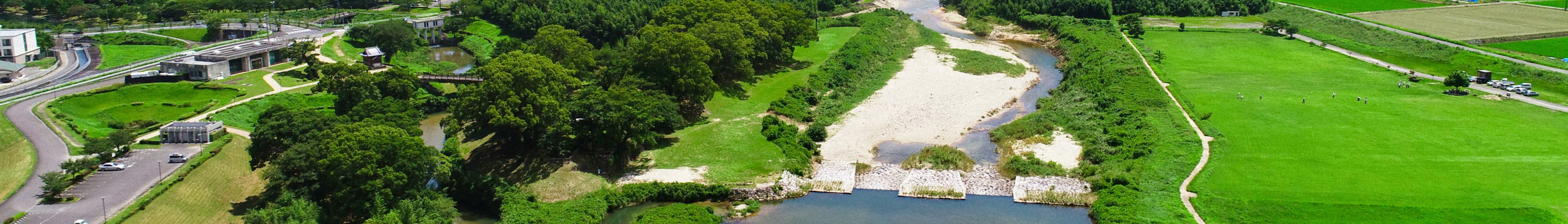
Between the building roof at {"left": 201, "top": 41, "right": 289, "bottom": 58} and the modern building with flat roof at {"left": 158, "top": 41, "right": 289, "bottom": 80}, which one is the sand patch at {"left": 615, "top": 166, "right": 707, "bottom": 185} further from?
the building roof at {"left": 201, "top": 41, "right": 289, "bottom": 58}

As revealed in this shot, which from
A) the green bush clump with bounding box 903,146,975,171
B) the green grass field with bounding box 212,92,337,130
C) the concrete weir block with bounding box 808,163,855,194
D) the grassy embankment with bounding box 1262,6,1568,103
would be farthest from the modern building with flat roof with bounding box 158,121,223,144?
the grassy embankment with bounding box 1262,6,1568,103

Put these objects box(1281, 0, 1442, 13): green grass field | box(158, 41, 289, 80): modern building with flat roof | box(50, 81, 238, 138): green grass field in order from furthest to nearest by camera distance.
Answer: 1. box(1281, 0, 1442, 13): green grass field
2. box(158, 41, 289, 80): modern building with flat roof
3. box(50, 81, 238, 138): green grass field

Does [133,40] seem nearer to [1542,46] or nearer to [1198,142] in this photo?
[1198,142]

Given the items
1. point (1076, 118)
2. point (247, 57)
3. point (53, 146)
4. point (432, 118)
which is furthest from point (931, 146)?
point (247, 57)

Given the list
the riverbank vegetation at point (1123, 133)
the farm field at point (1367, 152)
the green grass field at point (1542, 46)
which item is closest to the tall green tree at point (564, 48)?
the riverbank vegetation at point (1123, 133)

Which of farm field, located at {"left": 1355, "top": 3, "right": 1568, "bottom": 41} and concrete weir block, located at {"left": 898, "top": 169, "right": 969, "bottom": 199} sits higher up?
farm field, located at {"left": 1355, "top": 3, "right": 1568, "bottom": 41}

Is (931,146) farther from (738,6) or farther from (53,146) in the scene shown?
(53,146)

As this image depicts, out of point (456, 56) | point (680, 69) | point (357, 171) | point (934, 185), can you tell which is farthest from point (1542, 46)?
point (456, 56)

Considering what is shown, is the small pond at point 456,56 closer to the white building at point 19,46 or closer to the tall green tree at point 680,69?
the white building at point 19,46
